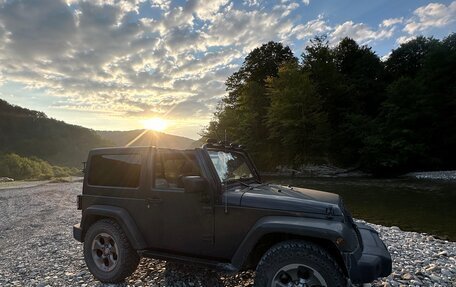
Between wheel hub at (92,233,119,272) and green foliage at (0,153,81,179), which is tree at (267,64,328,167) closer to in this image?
wheel hub at (92,233,119,272)

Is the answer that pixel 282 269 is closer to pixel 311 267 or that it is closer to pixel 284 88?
pixel 311 267

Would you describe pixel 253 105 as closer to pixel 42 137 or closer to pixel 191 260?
pixel 191 260

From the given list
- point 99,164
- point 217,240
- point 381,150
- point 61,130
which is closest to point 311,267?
point 217,240

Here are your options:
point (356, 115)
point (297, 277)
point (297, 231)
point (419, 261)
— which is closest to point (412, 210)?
point (419, 261)

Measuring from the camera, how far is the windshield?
15.8ft

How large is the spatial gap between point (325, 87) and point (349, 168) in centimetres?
1256

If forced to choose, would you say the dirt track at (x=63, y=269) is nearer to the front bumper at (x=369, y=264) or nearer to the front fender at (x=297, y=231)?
the front fender at (x=297, y=231)

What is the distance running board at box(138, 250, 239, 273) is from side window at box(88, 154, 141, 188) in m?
1.15

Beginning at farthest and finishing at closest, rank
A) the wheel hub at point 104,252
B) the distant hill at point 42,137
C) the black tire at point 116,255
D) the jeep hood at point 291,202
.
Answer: the distant hill at point 42,137, the wheel hub at point 104,252, the black tire at point 116,255, the jeep hood at point 291,202

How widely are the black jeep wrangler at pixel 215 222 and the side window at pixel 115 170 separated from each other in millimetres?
18

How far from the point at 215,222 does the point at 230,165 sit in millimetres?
1155

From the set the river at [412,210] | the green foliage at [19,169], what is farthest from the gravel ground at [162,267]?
the green foliage at [19,169]

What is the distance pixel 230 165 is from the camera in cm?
523

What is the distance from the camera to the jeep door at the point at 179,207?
4.50 metres
